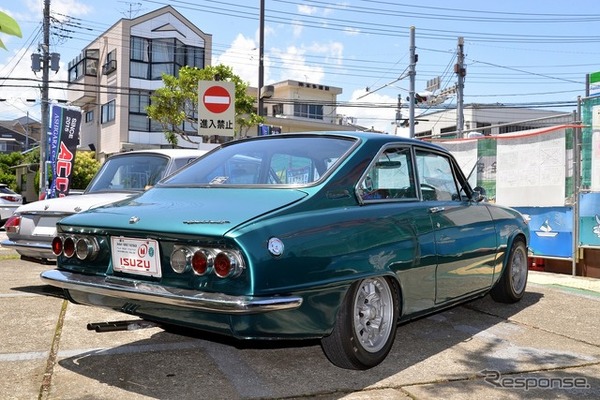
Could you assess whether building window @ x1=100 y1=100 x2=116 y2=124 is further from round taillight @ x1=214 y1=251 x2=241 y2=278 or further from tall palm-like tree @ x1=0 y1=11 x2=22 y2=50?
tall palm-like tree @ x1=0 y1=11 x2=22 y2=50

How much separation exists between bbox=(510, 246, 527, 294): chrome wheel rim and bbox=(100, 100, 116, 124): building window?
31597 millimetres

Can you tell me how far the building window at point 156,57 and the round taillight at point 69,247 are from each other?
1254 inches

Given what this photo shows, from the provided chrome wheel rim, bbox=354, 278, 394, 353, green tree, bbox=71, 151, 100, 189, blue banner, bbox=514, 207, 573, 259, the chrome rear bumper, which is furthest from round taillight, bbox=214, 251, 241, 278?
→ green tree, bbox=71, 151, 100, 189

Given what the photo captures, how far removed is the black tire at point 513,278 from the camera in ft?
18.1

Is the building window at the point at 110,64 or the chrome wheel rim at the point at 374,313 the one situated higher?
the building window at the point at 110,64

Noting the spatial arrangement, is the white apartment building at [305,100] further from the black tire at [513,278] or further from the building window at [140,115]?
the black tire at [513,278]

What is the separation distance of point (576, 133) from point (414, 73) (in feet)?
57.1

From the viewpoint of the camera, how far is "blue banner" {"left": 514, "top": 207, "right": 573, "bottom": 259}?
775 cm

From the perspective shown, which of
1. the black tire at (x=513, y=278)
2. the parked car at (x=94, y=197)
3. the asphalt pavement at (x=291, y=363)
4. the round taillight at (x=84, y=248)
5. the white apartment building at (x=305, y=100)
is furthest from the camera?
the white apartment building at (x=305, y=100)

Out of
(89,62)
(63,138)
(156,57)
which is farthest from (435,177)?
(89,62)

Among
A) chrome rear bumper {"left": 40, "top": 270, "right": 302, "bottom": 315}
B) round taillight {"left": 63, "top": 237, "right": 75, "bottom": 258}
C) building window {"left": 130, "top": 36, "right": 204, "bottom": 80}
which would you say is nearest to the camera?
chrome rear bumper {"left": 40, "top": 270, "right": 302, "bottom": 315}

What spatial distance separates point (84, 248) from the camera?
3.48m

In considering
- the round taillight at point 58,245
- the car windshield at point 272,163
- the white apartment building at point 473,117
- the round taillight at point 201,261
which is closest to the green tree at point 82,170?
the white apartment building at point 473,117

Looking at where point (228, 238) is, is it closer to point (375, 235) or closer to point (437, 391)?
point (375, 235)
